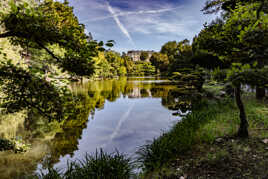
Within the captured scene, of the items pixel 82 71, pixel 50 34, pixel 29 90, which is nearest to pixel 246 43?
pixel 82 71

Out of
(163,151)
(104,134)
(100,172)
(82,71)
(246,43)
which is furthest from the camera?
(104,134)

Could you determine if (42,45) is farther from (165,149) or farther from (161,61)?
(161,61)

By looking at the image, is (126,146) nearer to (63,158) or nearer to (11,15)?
(63,158)

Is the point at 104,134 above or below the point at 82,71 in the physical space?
below

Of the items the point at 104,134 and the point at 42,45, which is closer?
the point at 42,45

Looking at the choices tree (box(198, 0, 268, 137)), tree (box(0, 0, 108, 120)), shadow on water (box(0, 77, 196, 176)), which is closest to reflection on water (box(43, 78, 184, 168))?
shadow on water (box(0, 77, 196, 176))

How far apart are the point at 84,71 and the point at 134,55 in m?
136

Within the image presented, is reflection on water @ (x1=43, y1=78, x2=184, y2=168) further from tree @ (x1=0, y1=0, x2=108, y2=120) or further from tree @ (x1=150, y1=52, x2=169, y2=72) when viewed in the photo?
tree @ (x1=150, y1=52, x2=169, y2=72)

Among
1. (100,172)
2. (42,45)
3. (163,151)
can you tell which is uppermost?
(42,45)

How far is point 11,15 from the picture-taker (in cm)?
195

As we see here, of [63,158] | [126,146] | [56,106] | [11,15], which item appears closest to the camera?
[11,15]

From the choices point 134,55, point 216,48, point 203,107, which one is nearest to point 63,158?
point 216,48

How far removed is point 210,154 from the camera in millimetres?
3645

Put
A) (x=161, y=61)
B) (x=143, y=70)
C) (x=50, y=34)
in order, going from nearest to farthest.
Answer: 1. (x=50, y=34)
2. (x=161, y=61)
3. (x=143, y=70)
